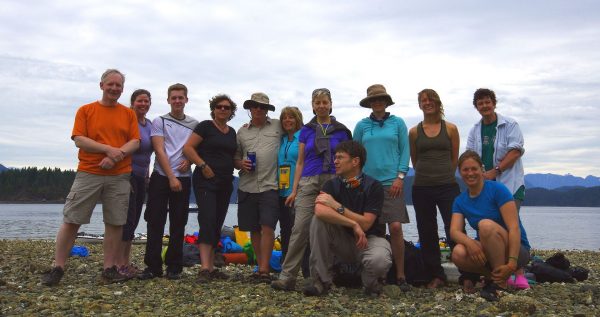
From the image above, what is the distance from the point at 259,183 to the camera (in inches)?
269

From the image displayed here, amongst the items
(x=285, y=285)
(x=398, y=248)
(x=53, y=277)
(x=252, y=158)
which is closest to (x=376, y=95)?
(x=252, y=158)

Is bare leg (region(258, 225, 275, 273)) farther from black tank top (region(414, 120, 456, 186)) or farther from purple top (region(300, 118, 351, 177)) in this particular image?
black tank top (region(414, 120, 456, 186))

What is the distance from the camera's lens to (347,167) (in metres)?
5.73

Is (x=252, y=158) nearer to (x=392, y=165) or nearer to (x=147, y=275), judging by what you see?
(x=392, y=165)

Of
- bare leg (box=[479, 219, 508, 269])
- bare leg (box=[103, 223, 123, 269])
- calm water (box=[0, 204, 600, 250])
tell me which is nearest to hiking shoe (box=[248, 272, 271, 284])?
bare leg (box=[103, 223, 123, 269])

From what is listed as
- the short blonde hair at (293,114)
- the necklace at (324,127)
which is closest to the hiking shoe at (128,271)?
the short blonde hair at (293,114)

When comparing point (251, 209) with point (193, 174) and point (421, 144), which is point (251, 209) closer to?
point (193, 174)

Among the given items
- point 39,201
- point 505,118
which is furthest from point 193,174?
point 39,201

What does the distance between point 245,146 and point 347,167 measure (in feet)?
6.06

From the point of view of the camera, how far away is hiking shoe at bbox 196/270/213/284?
260 inches

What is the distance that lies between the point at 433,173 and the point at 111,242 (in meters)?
4.12

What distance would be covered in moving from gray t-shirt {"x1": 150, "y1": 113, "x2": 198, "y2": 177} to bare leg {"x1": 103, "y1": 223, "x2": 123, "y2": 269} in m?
0.90

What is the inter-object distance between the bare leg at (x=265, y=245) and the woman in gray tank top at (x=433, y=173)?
1.89 metres

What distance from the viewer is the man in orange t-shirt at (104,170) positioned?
6.18 meters
